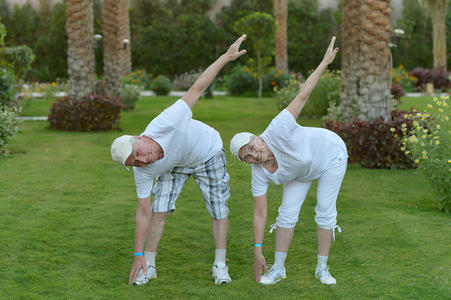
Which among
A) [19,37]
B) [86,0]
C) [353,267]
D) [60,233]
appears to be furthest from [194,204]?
[19,37]

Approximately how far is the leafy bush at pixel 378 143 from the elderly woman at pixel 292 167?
5617 millimetres

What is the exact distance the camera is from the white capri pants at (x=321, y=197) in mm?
4555

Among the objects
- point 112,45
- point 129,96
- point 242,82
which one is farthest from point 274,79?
point 112,45

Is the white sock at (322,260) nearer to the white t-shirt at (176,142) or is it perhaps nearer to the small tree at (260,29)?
the white t-shirt at (176,142)

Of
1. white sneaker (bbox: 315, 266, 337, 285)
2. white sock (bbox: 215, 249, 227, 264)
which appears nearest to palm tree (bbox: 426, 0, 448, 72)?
white sneaker (bbox: 315, 266, 337, 285)

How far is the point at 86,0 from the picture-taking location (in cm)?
1479

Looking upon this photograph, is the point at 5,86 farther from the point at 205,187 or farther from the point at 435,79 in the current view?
the point at 435,79

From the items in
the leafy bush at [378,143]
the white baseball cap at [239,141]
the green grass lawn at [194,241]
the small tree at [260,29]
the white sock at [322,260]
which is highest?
the small tree at [260,29]

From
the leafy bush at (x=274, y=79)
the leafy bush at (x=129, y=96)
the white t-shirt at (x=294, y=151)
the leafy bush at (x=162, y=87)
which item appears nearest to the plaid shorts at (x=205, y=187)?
the white t-shirt at (x=294, y=151)

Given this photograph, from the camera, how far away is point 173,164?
15.0ft

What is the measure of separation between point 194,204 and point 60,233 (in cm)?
194

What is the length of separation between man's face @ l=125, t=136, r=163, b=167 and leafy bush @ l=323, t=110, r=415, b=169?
6467 mm

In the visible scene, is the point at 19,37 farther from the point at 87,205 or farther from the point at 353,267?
the point at 353,267

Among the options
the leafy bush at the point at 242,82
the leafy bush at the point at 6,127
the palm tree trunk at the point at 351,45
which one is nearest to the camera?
the leafy bush at the point at 6,127
